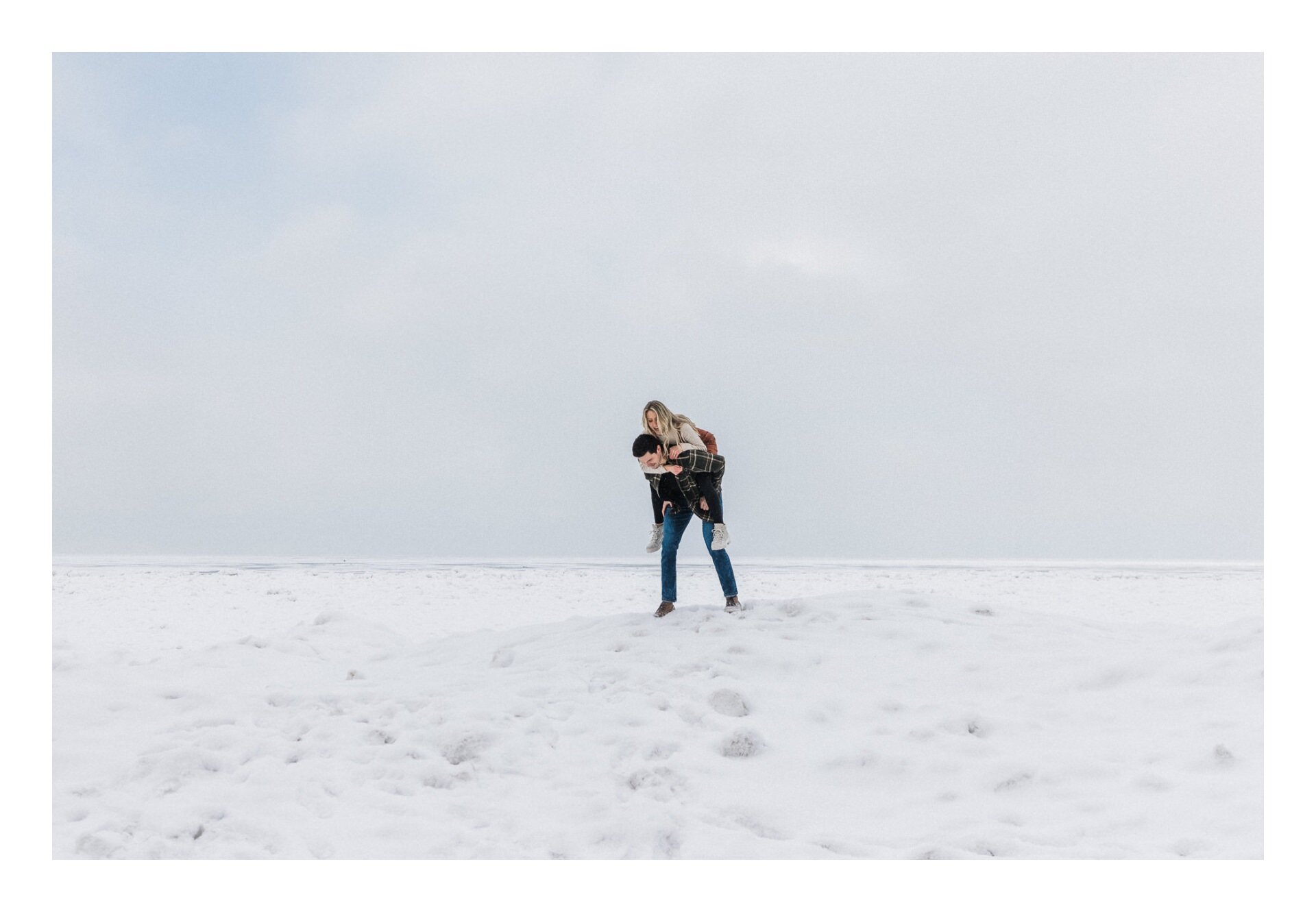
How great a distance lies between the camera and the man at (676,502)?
614 cm

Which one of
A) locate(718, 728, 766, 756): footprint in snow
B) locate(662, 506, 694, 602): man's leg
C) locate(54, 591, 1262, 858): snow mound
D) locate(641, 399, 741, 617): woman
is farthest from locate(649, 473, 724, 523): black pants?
locate(718, 728, 766, 756): footprint in snow

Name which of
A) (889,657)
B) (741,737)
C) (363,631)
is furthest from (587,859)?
(363,631)

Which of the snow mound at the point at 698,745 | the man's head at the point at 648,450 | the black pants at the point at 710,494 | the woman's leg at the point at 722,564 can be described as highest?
the man's head at the point at 648,450

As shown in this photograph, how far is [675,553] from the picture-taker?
659cm

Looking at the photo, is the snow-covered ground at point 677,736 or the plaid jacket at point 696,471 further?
the plaid jacket at point 696,471

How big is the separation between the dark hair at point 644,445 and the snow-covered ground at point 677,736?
139 cm

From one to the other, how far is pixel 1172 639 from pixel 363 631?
6.59 meters

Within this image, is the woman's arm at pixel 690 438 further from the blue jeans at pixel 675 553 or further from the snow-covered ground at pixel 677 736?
the snow-covered ground at pixel 677 736

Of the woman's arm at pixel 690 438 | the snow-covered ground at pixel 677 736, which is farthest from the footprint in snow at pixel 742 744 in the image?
the woman's arm at pixel 690 438

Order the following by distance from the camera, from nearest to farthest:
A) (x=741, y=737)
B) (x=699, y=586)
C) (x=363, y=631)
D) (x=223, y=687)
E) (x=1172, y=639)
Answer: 1. (x=741, y=737)
2. (x=223, y=687)
3. (x=1172, y=639)
4. (x=363, y=631)
5. (x=699, y=586)

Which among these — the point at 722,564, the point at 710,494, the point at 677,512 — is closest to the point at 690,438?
the point at 710,494

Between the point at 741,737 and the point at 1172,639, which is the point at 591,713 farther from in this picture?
the point at 1172,639

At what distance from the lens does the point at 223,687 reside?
5363 millimetres

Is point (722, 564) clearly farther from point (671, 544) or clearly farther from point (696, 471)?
point (696, 471)
